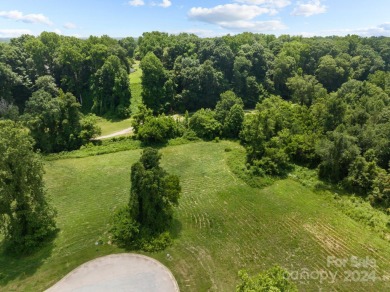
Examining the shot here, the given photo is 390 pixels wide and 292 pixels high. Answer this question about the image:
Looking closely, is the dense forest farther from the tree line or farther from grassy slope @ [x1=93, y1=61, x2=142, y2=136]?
grassy slope @ [x1=93, y1=61, x2=142, y2=136]

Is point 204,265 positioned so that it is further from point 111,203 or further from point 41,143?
point 41,143

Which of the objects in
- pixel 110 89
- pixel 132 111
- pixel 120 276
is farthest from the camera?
pixel 110 89

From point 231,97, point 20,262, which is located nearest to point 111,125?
point 231,97

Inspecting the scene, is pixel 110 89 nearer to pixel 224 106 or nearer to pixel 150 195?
pixel 224 106

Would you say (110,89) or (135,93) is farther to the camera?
(135,93)

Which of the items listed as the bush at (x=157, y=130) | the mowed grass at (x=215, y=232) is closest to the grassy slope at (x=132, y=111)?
the bush at (x=157, y=130)

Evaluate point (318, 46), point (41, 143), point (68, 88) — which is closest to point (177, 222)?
point (41, 143)

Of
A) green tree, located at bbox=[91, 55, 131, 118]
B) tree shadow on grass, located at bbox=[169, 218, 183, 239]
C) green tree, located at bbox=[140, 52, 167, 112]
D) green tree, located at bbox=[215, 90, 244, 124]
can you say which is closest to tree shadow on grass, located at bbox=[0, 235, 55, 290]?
tree shadow on grass, located at bbox=[169, 218, 183, 239]

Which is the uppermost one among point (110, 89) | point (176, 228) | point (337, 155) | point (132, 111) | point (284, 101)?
point (110, 89)

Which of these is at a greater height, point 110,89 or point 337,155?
point 110,89
